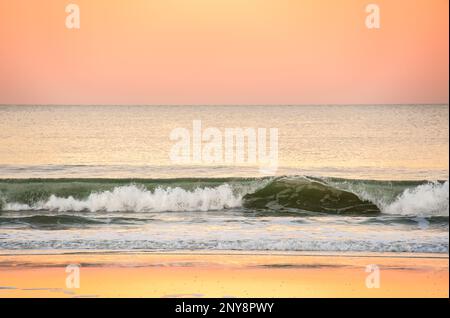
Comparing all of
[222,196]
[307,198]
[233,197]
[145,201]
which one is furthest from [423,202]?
[145,201]

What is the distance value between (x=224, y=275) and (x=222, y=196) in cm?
621

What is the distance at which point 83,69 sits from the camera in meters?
25.5

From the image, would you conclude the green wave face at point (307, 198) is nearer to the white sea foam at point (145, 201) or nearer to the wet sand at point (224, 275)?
the white sea foam at point (145, 201)

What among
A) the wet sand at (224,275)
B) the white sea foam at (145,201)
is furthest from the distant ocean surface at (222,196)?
the wet sand at (224,275)

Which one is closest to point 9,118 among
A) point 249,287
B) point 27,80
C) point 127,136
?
point 127,136

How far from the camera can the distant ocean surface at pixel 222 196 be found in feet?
31.1

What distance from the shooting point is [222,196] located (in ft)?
45.4

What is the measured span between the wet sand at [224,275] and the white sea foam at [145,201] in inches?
176

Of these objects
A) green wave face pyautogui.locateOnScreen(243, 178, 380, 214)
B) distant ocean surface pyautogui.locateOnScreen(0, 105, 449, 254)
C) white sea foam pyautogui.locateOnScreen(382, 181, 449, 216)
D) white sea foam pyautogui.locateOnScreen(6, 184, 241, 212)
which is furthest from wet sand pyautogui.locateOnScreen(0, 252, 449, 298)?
white sea foam pyautogui.locateOnScreen(6, 184, 241, 212)

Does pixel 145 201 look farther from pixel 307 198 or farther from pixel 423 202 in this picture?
pixel 423 202

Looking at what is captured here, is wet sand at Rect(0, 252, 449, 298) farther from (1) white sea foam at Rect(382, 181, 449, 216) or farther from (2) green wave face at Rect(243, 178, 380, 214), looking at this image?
(1) white sea foam at Rect(382, 181, 449, 216)

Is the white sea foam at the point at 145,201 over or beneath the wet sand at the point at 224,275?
over

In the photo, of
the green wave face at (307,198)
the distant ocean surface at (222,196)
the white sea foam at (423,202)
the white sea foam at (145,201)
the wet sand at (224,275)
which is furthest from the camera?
the white sea foam at (145,201)

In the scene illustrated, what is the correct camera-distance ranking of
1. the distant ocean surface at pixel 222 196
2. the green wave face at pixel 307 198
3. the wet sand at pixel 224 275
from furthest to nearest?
the green wave face at pixel 307 198 → the distant ocean surface at pixel 222 196 → the wet sand at pixel 224 275
